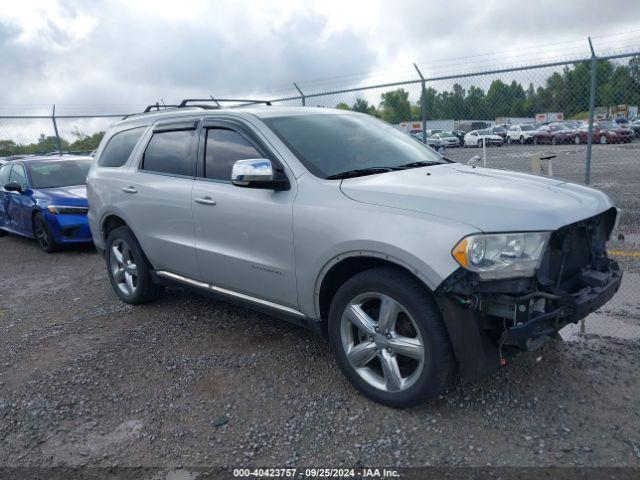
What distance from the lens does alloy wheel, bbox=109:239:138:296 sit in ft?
17.1

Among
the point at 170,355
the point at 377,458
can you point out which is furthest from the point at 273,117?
the point at 377,458

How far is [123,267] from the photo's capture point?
210 inches

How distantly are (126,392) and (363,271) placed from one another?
5.87 ft

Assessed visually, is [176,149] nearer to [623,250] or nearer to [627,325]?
[627,325]

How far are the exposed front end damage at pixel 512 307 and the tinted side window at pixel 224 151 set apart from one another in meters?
1.84

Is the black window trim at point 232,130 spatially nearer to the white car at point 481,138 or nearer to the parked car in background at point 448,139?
the white car at point 481,138

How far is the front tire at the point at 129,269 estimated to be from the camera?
5043 millimetres

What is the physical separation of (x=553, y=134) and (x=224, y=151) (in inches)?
531

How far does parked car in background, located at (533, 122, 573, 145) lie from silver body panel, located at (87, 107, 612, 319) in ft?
36.2

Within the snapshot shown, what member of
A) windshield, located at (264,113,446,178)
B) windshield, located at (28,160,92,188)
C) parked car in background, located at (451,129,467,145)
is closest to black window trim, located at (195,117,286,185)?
windshield, located at (264,113,446,178)

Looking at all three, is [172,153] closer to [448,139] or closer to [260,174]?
[260,174]

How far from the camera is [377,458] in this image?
9.04 feet

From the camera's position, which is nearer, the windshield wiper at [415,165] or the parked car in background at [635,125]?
the windshield wiper at [415,165]

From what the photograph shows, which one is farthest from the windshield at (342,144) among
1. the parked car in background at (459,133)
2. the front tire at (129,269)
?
the parked car in background at (459,133)
